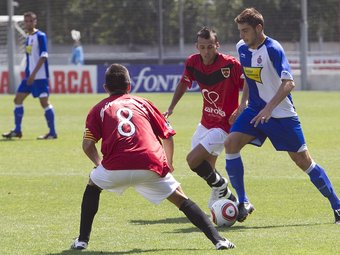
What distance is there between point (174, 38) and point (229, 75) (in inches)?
1376

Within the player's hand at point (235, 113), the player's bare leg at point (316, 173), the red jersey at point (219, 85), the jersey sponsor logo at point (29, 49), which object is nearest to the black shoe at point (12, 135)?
the jersey sponsor logo at point (29, 49)

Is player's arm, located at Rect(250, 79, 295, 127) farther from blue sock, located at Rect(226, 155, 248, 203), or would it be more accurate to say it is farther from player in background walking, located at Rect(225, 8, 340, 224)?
blue sock, located at Rect(226, 155, 248, 203)

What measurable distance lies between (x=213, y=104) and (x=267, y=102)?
106 centimetres

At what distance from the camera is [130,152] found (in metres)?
7.54

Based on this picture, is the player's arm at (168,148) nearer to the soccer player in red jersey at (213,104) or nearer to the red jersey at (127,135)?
the red jersey at (127,135)

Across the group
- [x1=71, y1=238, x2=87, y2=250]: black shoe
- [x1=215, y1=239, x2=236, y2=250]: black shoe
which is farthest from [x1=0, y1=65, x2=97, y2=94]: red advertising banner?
[x1=215, y1=239, x2=236, y2=250]: black shoe

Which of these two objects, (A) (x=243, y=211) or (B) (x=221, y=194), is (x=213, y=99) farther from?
(A) (x=243, y=211)

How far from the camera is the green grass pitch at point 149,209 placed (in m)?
7.97

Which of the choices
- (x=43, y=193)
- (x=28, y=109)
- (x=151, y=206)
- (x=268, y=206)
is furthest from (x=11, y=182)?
(x=28, y=109)

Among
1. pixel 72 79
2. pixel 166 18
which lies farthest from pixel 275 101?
pixel 166 18

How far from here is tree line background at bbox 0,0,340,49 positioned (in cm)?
3950

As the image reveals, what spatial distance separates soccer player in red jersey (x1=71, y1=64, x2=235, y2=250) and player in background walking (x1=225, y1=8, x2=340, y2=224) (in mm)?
1443

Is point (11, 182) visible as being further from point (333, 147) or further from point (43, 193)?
point (333, 147)

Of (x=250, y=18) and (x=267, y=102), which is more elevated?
(x=250, y=18)
